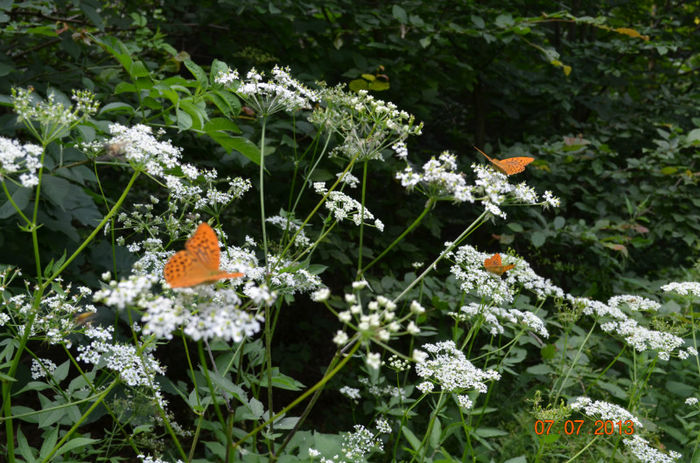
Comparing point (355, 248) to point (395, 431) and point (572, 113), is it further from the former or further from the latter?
point (572, 113)

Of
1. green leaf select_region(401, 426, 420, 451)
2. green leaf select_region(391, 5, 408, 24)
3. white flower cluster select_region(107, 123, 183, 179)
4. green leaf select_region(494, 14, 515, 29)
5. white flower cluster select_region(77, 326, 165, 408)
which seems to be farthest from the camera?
green leaf select_region(494, 14, 515, 29)

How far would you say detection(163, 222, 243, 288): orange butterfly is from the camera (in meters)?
1.25

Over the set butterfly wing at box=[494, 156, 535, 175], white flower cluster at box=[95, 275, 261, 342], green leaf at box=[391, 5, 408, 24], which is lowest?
Result: white flower cluster at box=[95, 275, 261, 342]

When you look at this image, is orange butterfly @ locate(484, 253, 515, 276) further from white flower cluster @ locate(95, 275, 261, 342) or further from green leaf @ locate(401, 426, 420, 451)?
white flower cluster @ locate(95, 275, 261, 342)

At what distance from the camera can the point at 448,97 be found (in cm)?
583

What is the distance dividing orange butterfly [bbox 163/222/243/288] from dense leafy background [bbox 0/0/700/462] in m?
1.36

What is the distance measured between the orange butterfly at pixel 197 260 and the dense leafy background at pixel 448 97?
1357mm

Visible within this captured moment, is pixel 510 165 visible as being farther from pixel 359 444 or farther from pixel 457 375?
pixel 359 444

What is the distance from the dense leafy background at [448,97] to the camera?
3342 mm

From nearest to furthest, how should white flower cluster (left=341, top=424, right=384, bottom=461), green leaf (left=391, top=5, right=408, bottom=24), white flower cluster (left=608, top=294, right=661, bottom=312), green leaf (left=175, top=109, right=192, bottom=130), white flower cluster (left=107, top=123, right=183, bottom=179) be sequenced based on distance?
white flower cluster (left=107, top=123, right=183, bottom=179), green leaf (left=175, top=109, right=192, bottom=130), white flower cluster (left=341, top=424, right=384, bottom=461), white flower cluster (left=608, top=294, right=661, bottom=312), green leaf (left=391, top=5, right=408, bottom=24)

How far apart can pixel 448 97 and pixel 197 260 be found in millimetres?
5062

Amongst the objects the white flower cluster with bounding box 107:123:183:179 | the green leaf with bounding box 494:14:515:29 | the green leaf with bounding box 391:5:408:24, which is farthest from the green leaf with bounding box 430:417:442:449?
the green leaf with bounding box 494:14:515:29

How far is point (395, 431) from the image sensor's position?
3396mm

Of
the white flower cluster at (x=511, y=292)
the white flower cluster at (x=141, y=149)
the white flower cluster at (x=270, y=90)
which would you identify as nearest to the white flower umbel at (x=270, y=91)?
the white flower cluster at (x=270, y=90)
